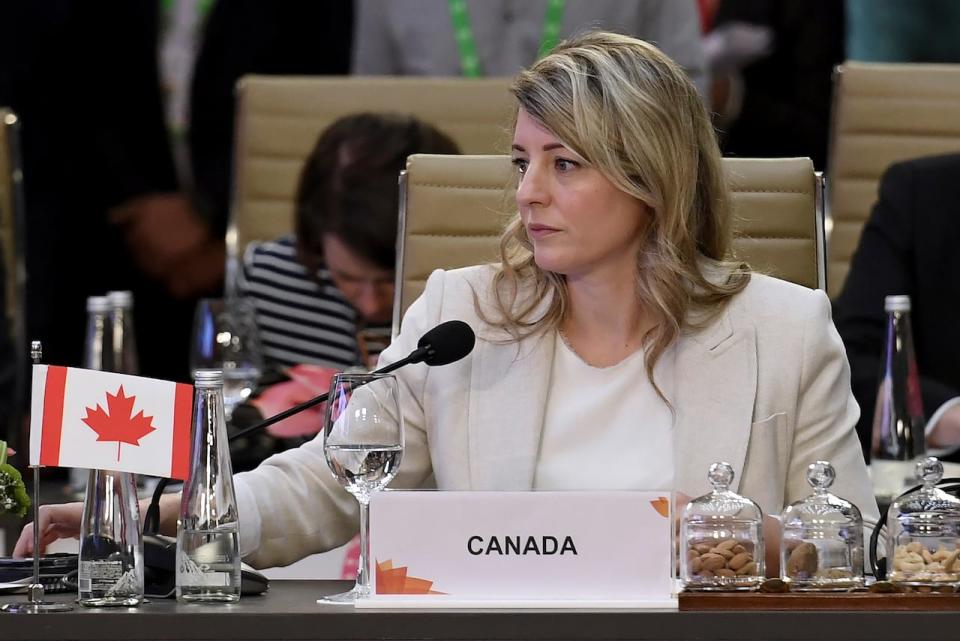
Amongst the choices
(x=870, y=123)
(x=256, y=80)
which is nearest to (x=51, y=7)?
(x=256, y=80)

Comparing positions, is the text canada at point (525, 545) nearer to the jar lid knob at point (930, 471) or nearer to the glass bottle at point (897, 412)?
the jar lid knob at point (930, 471)

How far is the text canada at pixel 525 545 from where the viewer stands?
122 cm

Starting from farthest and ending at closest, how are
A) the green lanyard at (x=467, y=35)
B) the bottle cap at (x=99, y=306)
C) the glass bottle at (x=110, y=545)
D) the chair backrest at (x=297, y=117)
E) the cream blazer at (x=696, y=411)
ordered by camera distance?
the green lanyard at (x=467, y=35), the chair backrest at (x=297, y=117), the bottle cap at (x=99, y=306), the cream blazer at (x=696, y=411), the glass bottle at (x=110, y=545)

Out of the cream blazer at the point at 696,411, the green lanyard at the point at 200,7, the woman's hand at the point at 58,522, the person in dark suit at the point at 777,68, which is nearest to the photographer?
the woman's hand at the point at 58,522

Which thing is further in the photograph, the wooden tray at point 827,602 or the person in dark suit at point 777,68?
the person in dark suit at point 777,68

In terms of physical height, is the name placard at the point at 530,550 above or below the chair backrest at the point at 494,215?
below

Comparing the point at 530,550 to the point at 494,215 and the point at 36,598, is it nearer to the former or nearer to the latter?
the point at 36,598

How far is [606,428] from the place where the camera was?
1.80 metres

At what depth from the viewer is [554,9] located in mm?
3805

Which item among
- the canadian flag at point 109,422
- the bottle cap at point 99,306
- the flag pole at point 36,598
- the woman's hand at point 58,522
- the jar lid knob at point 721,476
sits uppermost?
the bottle cap at point 99,306

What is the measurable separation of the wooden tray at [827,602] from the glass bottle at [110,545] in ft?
1.37

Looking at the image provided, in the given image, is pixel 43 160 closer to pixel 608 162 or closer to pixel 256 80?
pixel 256 80

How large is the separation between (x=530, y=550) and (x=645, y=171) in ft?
2.10
